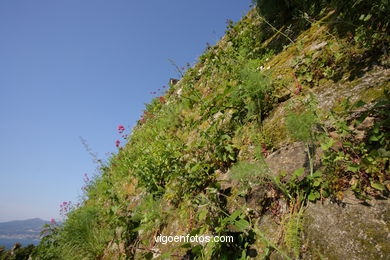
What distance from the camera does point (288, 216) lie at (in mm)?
1397

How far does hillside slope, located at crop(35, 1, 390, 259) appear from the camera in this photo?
121cm

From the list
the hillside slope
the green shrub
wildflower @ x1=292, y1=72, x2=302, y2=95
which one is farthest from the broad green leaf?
the green shrub

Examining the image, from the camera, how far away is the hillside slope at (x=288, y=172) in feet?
3.98

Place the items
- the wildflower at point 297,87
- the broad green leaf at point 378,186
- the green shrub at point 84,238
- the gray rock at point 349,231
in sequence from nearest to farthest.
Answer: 1. the gray rock at point 349,231
2. the broad green leaf at point 378,186
3. the wildflower at point 297,87
4. the green shrub at point 84,238

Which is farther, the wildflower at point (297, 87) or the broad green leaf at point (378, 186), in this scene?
the wildflower at point (297, 87)

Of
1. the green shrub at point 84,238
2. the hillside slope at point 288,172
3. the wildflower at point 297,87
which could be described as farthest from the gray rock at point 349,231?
the green shrub at point 84,238

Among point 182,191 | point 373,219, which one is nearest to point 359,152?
point 373,219

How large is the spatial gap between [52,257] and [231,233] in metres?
3.45

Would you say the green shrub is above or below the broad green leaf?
above

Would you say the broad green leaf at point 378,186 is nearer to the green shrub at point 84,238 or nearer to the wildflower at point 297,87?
the wildflower at point 297,87

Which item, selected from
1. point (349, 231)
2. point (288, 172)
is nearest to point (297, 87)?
point (288, 172)

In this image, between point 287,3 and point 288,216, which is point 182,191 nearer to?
point 288,216

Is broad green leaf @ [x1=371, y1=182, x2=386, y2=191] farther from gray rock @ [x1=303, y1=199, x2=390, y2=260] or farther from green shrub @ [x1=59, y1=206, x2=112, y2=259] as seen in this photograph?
green shrub @ [x1=59, y1=206, x2=112, y2=259]

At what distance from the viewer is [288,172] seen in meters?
1.65
